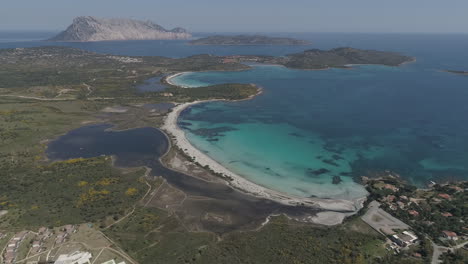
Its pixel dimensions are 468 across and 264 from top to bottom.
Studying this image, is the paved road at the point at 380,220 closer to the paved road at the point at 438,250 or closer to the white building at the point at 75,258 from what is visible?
the paved road at the point at 438,250

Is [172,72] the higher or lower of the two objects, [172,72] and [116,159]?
the higher

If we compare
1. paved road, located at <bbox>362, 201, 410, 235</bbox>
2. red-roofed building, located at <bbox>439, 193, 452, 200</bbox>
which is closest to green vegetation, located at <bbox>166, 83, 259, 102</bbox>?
paved road, located at <bbox>362, 201, 410, 235</bbox>

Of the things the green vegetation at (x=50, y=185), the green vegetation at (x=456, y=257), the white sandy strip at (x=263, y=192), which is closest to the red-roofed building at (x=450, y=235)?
the green vegetation at (x=456, y=257)

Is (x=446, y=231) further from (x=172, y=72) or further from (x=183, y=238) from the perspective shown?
(x=172, y=72)

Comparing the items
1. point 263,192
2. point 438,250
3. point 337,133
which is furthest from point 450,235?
point 337,133

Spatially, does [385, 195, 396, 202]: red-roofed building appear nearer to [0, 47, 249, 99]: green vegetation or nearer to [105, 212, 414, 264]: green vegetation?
[105, 212, 414, 264]: green vegetation

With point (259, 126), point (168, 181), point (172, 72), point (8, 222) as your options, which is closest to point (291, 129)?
point (259, 126)

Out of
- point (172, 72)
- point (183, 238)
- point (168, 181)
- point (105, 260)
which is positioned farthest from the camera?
point (172, 72)
